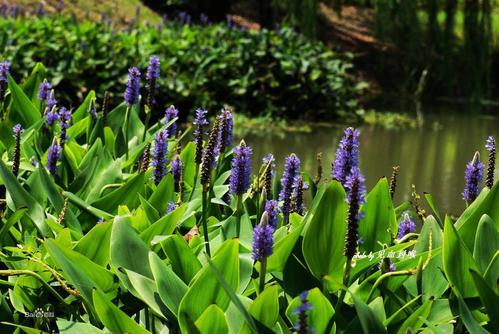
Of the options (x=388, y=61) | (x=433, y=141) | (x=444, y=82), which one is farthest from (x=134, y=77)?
(x=388, y=61)

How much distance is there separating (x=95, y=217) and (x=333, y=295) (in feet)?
2.82

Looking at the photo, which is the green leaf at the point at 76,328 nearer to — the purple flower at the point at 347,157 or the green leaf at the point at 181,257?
the green leaf at the point at 181,257

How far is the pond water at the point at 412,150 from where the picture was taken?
820cm

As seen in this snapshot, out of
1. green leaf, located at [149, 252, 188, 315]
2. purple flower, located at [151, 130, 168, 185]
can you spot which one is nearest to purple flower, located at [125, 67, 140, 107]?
purple flower, located at [151, 130, 168, 185]

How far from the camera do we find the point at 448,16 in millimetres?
16281

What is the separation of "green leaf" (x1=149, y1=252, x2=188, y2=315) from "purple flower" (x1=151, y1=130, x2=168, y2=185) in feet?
2.63

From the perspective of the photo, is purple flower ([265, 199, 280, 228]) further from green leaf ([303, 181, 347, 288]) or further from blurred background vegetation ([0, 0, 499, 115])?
blurred background vegetation ([0, 0, 499, 115])

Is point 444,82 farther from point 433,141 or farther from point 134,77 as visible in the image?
point 134,77

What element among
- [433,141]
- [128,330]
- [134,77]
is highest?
[134,77]

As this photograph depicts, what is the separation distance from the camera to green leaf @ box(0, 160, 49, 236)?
2.37 m

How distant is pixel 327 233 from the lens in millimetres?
1982

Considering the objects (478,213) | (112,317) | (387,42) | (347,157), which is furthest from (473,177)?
(387,42)

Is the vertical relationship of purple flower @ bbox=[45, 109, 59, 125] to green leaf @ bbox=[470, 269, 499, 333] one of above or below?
above

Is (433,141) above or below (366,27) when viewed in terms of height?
below
